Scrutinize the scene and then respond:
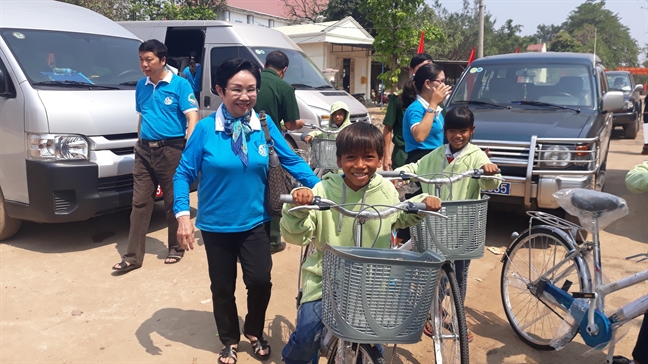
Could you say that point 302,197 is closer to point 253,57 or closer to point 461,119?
point 461,119

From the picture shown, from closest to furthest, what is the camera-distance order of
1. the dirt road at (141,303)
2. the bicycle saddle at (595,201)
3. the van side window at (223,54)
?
the bicycle saddle at (595,201) < the dirt road at (141,303) < the van side window at (223,54)

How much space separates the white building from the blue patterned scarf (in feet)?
58.0

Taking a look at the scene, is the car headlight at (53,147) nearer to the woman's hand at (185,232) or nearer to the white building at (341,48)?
the woman's hand at (185,232)

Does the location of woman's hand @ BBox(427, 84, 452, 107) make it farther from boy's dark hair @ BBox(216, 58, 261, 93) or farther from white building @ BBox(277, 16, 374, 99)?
white building @ BBox(277, 16, 374, 99)

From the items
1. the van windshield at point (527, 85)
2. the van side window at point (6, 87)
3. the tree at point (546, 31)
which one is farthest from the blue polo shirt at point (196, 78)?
the tree at point (546, 31)

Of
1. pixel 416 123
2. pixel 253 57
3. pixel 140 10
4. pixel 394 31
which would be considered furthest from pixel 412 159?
pixel 140 10

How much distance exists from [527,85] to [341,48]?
18745 mm

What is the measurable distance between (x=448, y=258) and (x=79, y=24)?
556 centimetres

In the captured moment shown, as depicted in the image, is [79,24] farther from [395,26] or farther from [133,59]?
[395,26]

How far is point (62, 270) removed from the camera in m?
4.90

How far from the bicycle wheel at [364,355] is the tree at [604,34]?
46.8 metres

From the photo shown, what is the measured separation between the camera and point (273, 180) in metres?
3.18

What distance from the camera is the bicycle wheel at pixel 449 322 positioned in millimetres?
2679

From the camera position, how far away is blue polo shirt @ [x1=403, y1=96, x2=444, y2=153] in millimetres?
3803
